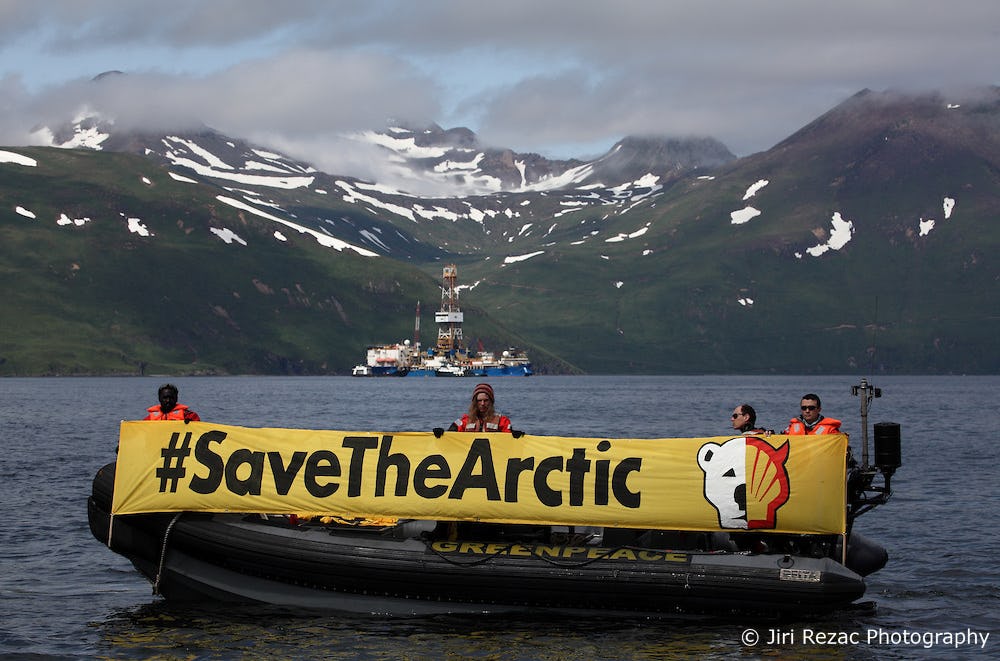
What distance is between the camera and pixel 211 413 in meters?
101

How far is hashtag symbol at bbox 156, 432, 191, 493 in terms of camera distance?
872 inches

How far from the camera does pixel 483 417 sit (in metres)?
21.7

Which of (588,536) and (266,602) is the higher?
(588,536)

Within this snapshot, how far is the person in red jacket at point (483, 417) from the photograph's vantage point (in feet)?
70.3

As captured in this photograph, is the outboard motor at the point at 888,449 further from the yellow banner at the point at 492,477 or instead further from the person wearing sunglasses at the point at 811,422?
the yellow banner at the point at 492,477

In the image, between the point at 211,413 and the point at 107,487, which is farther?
the point at 211,413

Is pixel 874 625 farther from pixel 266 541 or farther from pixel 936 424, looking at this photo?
pixel 936 424

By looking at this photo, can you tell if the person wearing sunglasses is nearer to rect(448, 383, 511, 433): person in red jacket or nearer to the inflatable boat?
the inflatable boat

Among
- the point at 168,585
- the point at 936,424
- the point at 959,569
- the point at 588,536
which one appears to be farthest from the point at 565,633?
the point at 936,424

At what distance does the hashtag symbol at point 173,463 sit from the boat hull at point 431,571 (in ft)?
2.10

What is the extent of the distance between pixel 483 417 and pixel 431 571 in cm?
279

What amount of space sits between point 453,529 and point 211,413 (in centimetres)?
8288

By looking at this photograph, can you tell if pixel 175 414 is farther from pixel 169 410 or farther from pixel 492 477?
pixel 492 477

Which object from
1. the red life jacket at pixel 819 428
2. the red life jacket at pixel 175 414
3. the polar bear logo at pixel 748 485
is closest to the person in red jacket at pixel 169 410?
the red life jacket at pixel 175 414
